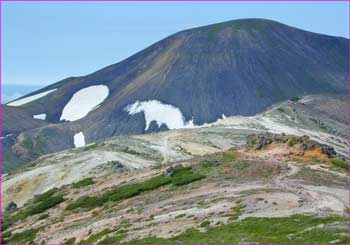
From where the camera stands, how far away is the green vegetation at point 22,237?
4656 centimetres

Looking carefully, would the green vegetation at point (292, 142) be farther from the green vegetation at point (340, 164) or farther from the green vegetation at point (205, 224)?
the green vegetation at point (205, 224)

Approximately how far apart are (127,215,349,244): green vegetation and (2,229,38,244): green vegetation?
49.9 ft

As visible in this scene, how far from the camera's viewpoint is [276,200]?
3781cm

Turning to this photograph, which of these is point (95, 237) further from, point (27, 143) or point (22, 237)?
point (27, 143)

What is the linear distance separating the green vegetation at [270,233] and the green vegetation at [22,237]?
15.2 meters

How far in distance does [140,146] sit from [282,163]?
52.7 metres

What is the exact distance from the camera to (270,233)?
97.6 ft

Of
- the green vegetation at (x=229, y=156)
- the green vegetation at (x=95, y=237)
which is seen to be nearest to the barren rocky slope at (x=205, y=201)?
the green vegetation at (x=229, y=156)

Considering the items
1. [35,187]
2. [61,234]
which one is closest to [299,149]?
[61,234]

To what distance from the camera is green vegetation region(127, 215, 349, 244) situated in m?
27.7

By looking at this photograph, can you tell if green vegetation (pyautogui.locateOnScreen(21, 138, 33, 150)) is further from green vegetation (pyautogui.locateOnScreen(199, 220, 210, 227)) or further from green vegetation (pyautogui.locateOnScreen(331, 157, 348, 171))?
green vegetation (pyautogui.locateOnScreen(199, 220, 210, 227))

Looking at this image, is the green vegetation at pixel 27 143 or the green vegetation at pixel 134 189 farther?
the green vegetation at pixel 27 143

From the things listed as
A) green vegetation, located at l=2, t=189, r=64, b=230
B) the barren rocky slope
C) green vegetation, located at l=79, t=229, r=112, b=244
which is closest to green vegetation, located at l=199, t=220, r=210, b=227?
the barren rocky slope

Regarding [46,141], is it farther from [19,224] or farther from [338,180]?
[338,180]
